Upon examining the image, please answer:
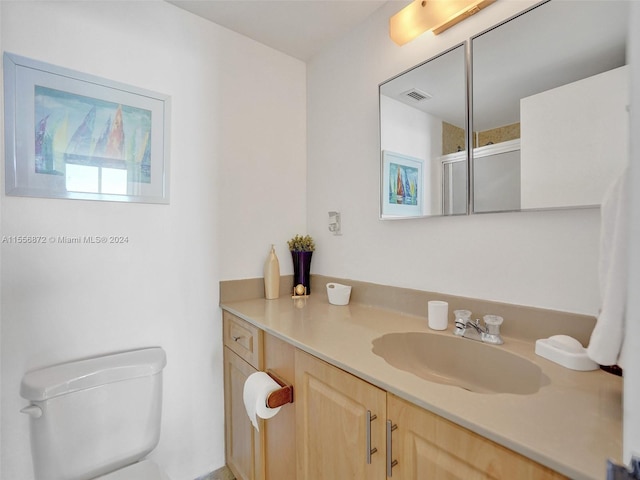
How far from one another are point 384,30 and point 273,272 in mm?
1379

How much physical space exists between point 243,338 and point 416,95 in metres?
1.36

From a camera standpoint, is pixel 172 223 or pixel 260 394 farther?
pixel 172 223

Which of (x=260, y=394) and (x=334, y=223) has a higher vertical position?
(x=334, y=223)

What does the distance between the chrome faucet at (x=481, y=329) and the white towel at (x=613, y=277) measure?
0.44 meters

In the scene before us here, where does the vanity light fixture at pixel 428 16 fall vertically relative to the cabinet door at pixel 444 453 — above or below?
above

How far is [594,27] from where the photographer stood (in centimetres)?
88

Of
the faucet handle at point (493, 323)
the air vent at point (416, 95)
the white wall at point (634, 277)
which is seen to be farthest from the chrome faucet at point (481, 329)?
the air vent at point (416, 95)

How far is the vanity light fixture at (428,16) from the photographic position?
1117 millimetres

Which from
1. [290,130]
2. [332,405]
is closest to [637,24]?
[332,405]

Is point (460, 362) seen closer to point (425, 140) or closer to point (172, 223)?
point (425, 140)

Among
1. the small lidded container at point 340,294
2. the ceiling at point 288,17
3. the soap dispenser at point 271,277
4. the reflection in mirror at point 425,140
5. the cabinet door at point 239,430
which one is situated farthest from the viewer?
the soap dispenser at point 271,277

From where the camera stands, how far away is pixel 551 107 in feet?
3.10

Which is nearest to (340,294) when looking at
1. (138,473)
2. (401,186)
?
(401,186)

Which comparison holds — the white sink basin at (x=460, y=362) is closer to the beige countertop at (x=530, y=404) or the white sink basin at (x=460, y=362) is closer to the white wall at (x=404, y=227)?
the beige countertop at (x=530, y=404)
